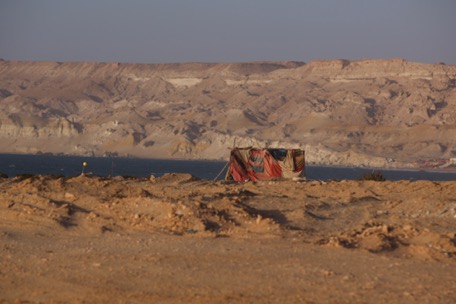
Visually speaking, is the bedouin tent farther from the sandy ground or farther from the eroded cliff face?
the eroded cliff face

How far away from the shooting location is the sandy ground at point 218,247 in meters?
11.6

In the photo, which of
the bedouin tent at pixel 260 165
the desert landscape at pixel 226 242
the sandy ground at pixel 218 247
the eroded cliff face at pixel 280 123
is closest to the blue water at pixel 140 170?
the eroded cliff face at pixel 280 123

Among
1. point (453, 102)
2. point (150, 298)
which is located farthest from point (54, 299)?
point (453, 102)

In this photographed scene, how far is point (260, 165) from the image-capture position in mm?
34125

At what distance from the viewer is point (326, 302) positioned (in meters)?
11.1

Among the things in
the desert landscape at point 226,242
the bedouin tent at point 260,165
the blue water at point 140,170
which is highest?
the desert landscape at point 226,242

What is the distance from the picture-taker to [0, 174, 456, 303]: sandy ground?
11.6 meters

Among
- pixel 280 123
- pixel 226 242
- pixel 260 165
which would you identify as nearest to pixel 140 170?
pixel 260 165

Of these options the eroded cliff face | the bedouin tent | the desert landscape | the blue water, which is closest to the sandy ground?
the desert landscape

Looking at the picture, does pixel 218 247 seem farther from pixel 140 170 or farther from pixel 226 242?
pixel 140 170

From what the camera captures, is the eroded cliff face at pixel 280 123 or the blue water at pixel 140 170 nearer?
the blue water at pixel 140 170

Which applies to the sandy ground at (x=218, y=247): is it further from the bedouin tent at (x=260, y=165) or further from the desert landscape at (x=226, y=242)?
the bedouin tent at (x=260, y=165)

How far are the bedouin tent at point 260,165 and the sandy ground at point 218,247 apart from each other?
486 inches

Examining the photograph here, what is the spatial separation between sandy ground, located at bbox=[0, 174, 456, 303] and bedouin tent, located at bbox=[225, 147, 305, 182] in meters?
12.3
